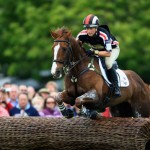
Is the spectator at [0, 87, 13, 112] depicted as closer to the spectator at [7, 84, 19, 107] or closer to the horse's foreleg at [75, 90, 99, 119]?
the spectator at [7, 84, 19, 107]

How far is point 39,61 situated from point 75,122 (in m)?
21.4

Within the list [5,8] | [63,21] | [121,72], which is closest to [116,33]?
[63,21]

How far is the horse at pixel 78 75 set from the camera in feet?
42.3

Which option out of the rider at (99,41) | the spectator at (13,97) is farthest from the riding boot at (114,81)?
the spectator at (13,97)

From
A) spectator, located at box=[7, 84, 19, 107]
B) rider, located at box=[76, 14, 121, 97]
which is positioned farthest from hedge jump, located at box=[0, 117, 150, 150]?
spectator, located at box=[7, 84, 19, 107]

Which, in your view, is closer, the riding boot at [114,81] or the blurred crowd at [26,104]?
the riding boot at [114,81]

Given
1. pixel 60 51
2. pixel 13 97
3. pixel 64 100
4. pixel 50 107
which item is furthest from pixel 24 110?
pixel 60 51

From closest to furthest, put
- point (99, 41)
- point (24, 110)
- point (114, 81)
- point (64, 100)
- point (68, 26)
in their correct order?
point (64, 100) → point (99, 41) → point (114, 81) → point (24, 110) → point (68, 26)

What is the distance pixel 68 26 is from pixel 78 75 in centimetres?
1868

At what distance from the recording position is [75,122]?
13.0 meters

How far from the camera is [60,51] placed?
42.2 feet

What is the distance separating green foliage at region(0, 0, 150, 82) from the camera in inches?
1262

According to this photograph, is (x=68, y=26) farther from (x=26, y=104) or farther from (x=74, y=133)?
(x=74, y=133)

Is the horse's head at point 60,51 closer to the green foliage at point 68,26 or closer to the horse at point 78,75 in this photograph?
the horse at point 78,75
